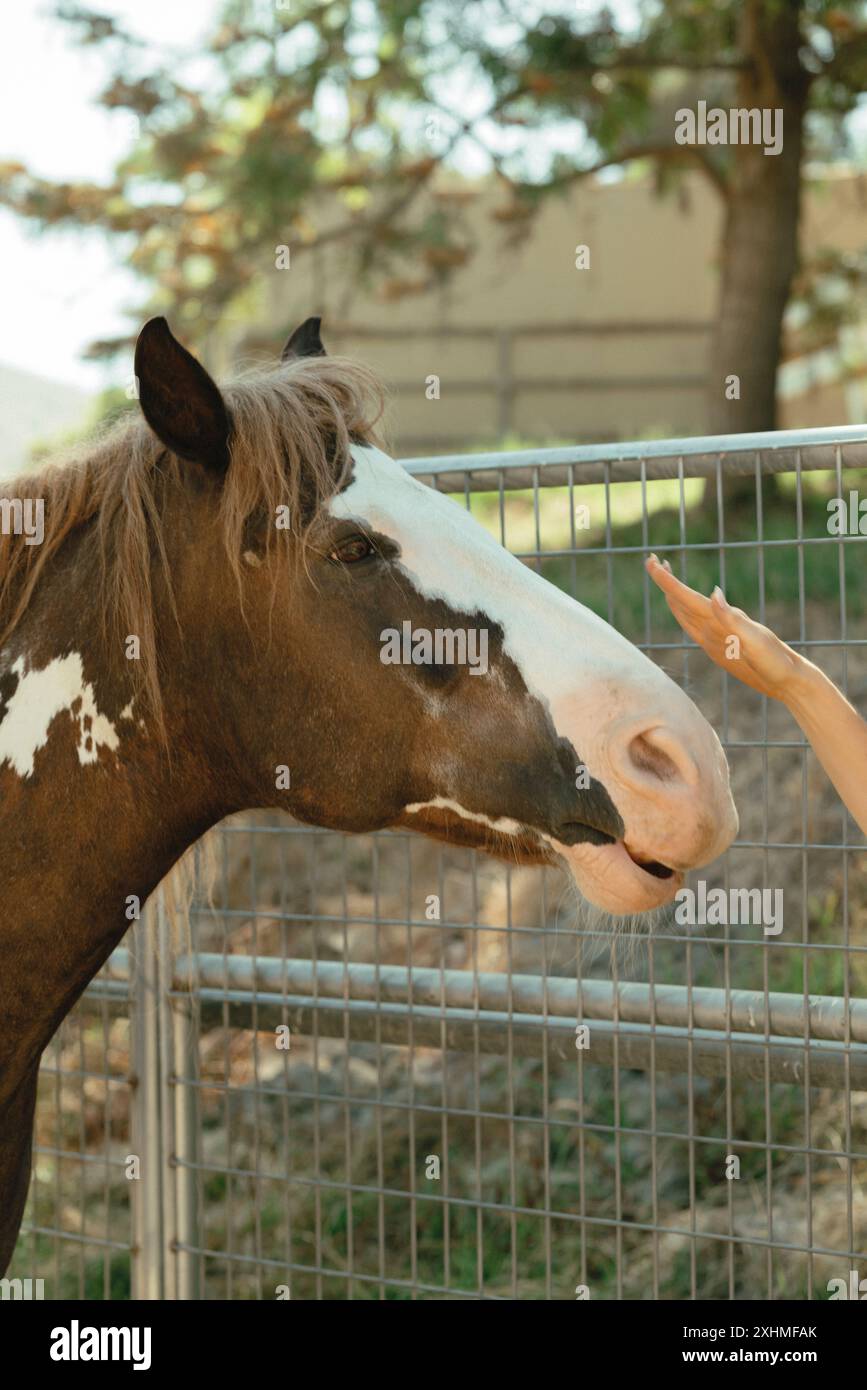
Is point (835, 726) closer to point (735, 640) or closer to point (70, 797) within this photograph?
point (735, 640)

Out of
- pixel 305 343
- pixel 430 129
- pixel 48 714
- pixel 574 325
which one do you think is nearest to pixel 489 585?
pixel 48 714

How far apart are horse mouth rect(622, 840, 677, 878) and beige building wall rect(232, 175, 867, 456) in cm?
1077

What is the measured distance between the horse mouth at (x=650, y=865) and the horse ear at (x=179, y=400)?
86 cm

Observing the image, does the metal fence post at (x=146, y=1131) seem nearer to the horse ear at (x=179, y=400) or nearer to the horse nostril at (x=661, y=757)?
the horse ear at (x=179, y=400)

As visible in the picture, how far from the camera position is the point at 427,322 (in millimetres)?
13586

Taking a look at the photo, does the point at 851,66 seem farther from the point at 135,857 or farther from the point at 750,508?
the point at 135,857

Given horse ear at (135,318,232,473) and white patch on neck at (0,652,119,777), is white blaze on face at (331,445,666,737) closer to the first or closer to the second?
horse ear at (135,318,232,473)

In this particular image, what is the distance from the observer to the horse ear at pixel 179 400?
6.22ft

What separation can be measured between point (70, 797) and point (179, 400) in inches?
25.1

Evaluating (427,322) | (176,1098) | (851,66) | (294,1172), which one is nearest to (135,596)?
(176,1098)

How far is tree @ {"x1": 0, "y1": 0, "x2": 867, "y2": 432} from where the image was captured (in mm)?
7125

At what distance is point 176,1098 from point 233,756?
139 centimetres

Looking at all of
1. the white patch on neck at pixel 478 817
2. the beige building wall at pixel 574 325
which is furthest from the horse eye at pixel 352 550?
the beige building wall at pixel 574 325

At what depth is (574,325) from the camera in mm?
13117
